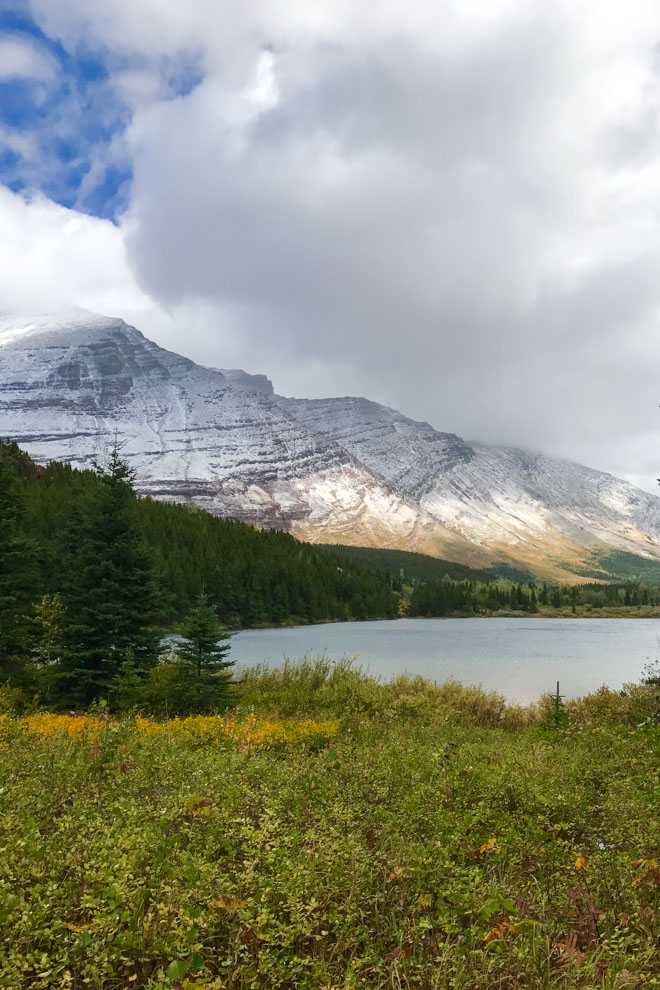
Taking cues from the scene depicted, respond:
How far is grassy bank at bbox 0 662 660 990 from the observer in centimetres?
427

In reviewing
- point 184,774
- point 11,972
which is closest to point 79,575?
point 184,774

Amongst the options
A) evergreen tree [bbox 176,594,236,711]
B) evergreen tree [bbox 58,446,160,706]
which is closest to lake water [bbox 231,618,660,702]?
evergreen tree [bbox 176,594,236,711]

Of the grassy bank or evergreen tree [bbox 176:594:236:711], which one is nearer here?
the grassy bank

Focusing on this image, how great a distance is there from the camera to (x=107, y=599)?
2209cm

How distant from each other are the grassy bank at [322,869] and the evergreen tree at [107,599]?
11.2 metres

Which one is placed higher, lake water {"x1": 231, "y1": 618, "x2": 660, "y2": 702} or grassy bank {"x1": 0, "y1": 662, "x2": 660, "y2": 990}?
grassy bank {"x1": 0, "y1": 662, "x2": 660, "y2": 990}

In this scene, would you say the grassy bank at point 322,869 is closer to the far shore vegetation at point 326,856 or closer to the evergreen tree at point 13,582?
the far shore vegetation at point 326,856

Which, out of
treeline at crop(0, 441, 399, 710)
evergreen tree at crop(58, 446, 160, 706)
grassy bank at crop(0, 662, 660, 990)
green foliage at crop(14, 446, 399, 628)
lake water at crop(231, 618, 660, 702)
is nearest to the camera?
grassy bank at crop(0, 662, 660, 990)

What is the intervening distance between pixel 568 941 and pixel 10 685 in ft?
67.6

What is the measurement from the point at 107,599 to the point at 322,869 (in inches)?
733

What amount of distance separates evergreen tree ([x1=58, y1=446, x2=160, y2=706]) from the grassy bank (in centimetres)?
1121

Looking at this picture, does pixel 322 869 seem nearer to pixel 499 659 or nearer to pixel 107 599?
pixel 107 599

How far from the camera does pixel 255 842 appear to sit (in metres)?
5.88

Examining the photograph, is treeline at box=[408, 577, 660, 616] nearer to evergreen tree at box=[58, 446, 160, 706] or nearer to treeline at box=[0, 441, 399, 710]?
treeline at box=[0, 441, 399, 710]
